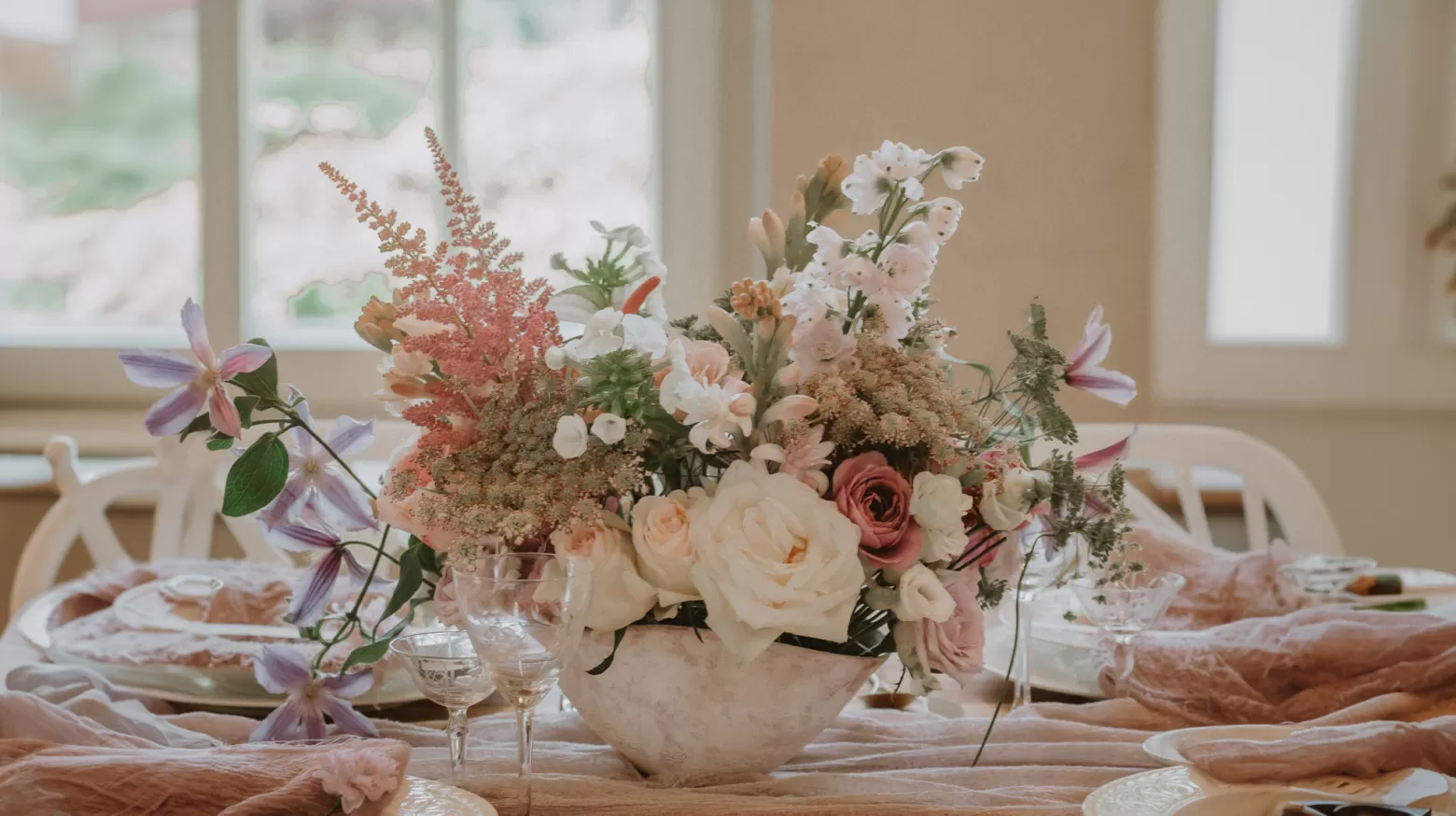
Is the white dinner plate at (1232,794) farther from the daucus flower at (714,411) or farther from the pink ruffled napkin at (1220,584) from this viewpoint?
the pink ruffled napkin at (1220,584)

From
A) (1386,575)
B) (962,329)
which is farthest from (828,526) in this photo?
(962,329)

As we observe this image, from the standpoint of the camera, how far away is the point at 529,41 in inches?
110

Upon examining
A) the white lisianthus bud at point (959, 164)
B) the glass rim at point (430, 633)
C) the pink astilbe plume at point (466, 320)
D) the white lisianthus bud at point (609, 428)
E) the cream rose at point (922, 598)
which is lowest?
the glass rim at point (430, 633)

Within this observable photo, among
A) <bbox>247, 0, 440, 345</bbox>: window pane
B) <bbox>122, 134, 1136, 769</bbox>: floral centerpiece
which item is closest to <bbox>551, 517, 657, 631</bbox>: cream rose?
<bbox>122, 134, 1136, 769</bbox>: floral centerpiece

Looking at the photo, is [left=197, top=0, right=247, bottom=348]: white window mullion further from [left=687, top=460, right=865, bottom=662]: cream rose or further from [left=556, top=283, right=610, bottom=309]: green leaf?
[left=687, top=460, right=865, bottom=662]: cream rose

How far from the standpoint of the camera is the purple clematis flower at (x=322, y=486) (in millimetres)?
873

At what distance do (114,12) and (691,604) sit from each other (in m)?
2.70

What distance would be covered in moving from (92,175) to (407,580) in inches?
99.7

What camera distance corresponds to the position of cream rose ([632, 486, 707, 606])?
2.44ft

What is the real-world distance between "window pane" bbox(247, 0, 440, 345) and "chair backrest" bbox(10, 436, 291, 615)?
1058 millimetres

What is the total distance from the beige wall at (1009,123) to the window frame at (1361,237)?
0.12 metres

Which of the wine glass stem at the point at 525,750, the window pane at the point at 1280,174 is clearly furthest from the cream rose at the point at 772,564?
the window pane at the point at 1280,174

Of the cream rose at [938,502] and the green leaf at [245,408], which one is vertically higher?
the green leaf at [245,408]

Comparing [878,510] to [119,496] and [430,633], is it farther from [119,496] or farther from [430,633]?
[119,496]
